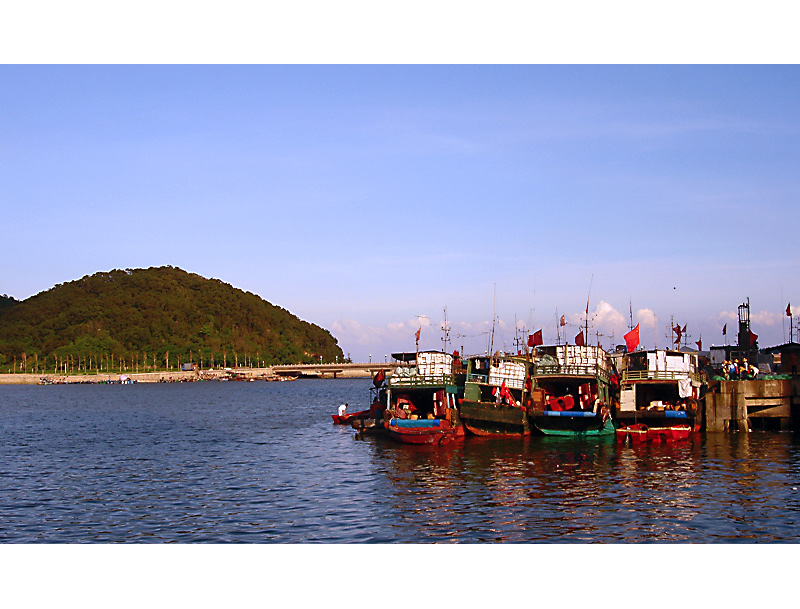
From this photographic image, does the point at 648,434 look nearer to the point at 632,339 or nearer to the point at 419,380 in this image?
the point at 632,339

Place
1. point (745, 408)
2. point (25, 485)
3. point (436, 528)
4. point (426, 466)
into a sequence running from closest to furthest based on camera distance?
point (436, 528), point (25, 485), point (426, 466), point (745, 408)

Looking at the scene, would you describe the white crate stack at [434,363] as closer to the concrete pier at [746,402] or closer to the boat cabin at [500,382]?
the boat cabin at [500,382]

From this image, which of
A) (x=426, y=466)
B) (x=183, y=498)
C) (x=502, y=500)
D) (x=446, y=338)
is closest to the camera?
(x=502, y=500)

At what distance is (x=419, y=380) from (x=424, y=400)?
616 centimetres

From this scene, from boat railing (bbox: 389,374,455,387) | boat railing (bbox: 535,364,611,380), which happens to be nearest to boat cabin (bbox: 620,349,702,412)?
boat railing (bbox: 535,364,611,380)

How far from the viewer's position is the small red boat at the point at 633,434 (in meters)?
55.6

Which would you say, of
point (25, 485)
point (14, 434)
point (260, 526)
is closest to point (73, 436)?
point (14, 434)

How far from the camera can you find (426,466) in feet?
153

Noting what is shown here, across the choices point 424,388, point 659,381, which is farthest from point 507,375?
point 659,381

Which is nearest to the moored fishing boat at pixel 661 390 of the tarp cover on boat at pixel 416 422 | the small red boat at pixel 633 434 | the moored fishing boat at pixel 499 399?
the small red boat at pixel 633 434

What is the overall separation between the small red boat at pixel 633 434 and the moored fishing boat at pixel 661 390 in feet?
9.58

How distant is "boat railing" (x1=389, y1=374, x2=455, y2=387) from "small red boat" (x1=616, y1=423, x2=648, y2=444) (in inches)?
565
